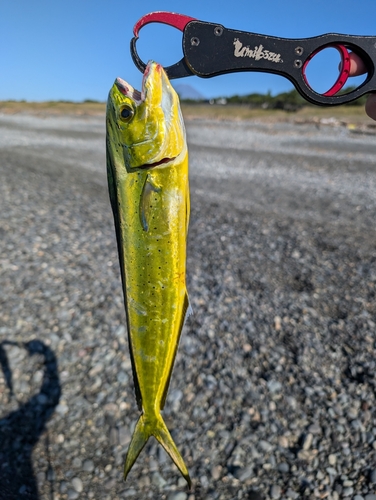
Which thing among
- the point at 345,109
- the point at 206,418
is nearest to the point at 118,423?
the point at 206,418

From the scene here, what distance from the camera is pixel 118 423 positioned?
488 centimetres

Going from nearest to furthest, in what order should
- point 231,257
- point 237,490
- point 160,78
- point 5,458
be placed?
point 160,78 < point 237,490 < point 5,458 < point 231,257

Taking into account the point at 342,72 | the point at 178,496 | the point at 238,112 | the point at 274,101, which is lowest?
the point at 178,496

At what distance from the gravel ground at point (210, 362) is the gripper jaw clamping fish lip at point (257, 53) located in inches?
146

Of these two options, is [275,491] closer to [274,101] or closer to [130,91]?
[130,91]

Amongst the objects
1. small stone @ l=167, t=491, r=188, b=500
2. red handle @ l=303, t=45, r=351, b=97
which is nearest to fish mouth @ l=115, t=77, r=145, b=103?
red handle @ l=303, t=45, r=351, b=97

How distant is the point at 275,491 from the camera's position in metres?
4.15

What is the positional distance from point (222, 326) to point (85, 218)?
224 inches

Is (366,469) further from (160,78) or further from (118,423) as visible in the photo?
(160,78)

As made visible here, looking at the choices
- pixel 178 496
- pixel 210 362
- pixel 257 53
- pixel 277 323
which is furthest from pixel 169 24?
pixel 277 323

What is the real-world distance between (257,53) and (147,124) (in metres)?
0.93

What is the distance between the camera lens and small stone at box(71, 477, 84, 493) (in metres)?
4.18

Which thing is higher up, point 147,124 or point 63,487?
point 147,124

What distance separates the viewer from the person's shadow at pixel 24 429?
416cm
